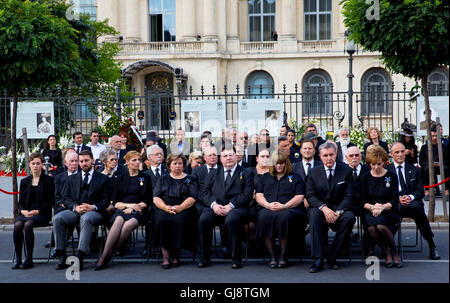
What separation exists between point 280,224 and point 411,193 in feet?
7.55

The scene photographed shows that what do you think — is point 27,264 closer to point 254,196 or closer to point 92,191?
point 92,191

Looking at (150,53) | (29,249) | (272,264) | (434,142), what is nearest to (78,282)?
(29,249)

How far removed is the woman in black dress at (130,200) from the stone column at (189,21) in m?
27.8

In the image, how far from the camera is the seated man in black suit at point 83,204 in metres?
8.11

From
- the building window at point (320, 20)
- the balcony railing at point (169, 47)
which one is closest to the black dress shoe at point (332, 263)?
the balcony railing at point (169, 47)

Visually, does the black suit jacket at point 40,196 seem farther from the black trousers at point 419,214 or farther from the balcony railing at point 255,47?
the balcony railing at point 255,47

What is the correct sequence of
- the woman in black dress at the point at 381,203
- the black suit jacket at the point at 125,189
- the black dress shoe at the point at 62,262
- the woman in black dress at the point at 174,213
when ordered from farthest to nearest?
the black suit jacket at the point at 125,189 → the woman in black dress at the point at 174,213 → the black dress shoe at the point at 62,262 → the woman in black dress at the point at 381,203

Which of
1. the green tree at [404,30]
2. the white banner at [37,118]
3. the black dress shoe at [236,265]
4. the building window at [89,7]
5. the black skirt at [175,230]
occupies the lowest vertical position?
the black dress shoe at [236,265]

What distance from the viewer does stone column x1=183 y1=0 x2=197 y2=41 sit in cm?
3556

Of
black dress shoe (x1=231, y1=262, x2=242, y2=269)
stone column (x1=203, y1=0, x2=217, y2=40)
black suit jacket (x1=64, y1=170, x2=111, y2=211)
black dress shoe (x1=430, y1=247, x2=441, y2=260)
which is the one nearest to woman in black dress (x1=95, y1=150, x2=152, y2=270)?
black suit jacket (x1=64, y1=170, x2=111, y2=211)

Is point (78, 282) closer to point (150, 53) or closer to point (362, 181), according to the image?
point (362, 181)

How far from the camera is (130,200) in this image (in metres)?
8.59

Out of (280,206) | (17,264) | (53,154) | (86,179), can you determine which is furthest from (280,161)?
(53,154)
